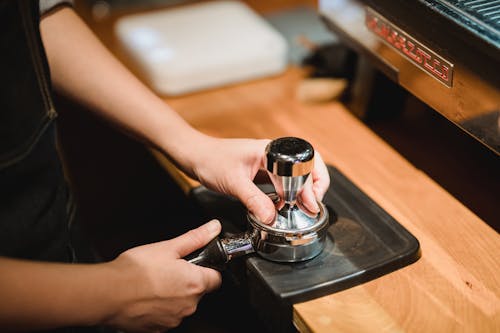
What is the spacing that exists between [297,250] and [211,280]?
0.13 metres

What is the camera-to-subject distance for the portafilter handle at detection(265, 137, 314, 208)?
29.4 inches

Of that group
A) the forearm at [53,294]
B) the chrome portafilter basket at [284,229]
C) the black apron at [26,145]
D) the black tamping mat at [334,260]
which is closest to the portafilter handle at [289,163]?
the chrome portafilter basket at [284,229]

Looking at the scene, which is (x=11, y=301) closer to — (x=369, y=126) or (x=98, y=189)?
(x=369, y=126)

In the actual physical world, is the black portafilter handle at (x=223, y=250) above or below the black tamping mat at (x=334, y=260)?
above

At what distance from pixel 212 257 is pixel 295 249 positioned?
0.11 metres

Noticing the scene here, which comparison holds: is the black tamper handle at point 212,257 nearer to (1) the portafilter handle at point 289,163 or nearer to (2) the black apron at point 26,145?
(1) the portafilter handle at point 289,163

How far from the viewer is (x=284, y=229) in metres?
0.78

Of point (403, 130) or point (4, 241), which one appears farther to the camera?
point (403, 130)

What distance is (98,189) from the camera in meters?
1.74

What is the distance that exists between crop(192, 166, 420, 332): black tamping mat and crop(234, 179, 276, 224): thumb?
0.06 meters

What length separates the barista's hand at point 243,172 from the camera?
0.81m

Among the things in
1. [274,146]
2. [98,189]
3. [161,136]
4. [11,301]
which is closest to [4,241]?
[11,301]

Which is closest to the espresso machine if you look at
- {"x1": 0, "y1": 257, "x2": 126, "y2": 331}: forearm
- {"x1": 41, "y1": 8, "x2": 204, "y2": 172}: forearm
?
{"x1": 0, "y1": 257, "x2": 126, "y2": 331}: forearm

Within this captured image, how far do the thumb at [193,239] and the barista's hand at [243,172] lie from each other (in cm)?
6
